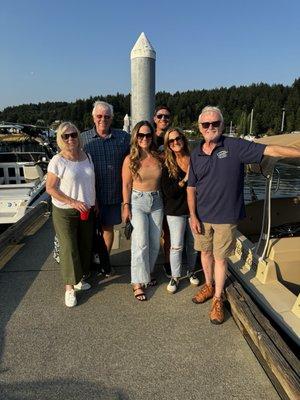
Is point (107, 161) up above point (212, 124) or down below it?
below

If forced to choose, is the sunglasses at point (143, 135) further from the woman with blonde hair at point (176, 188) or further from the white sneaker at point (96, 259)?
the white sneaker at point (96, 259)

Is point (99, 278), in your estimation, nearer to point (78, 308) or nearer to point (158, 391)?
point (78, 308)

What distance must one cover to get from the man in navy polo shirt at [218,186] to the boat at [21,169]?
7086 millimetres

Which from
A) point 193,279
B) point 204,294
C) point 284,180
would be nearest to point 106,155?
point 193,279

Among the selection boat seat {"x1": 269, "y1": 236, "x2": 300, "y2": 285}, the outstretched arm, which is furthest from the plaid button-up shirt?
boat seat {"x1": 269, "y1": 236, "x2": 300, "y2": 285}

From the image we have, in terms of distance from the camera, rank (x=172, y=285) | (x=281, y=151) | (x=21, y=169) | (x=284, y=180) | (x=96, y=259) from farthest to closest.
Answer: (x=21, y=169) < (x=284, y=180) < (x=96, y=259) < (x=172, y=285) < (x=281, y=151)

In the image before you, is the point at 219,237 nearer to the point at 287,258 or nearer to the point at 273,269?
the point at 273,269

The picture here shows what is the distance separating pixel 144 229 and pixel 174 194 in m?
0.48

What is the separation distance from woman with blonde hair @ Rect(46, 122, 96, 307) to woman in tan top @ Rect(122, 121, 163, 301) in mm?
398

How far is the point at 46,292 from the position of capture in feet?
13.7

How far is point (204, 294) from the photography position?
3.90m

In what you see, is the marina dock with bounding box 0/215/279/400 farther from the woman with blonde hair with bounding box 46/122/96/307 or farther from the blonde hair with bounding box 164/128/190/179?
the blonde hair with bounding box 164/128/190/179

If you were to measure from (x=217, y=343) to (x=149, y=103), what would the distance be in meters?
4.14

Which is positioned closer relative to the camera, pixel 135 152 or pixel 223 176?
pixel 223 176
